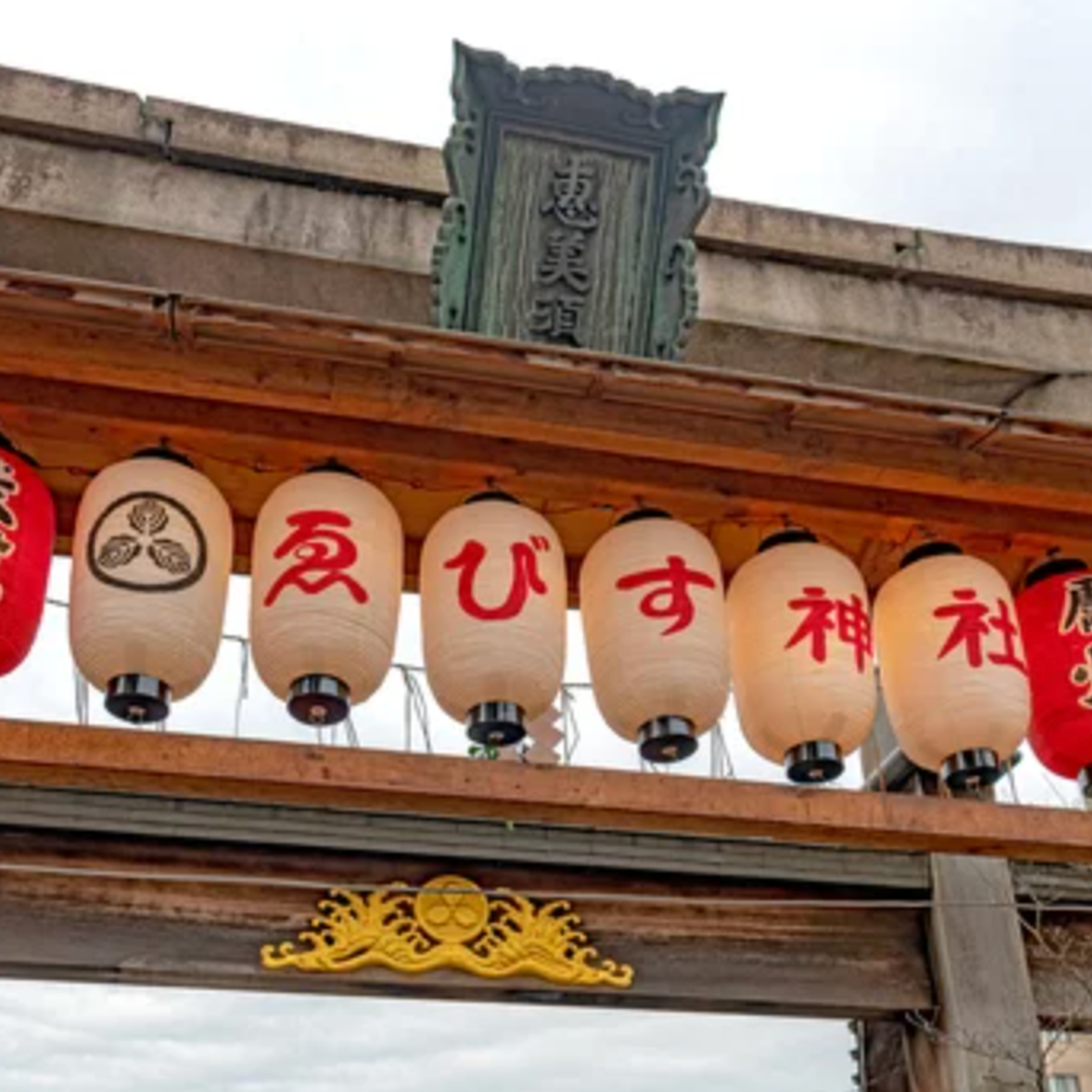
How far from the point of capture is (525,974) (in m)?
7.01

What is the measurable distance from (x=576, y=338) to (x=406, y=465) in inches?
26.7

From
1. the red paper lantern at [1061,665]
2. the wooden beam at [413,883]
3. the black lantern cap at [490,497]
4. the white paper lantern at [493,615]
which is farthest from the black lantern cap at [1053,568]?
the wooden beam at [413,883]

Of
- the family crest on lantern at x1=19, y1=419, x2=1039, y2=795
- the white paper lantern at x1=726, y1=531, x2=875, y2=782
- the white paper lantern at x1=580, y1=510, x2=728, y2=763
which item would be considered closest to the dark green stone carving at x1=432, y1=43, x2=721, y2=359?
the family crest on lantern at x1=19, y1=419, x2=1039, y2=795

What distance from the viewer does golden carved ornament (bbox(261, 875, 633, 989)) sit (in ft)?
22.5

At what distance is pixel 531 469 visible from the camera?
150 inches

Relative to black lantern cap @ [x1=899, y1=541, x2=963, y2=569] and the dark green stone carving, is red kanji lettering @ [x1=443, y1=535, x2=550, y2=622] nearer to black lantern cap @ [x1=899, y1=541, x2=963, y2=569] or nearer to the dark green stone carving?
the dark green stone carving

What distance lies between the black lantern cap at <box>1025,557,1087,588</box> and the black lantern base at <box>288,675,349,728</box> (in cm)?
233

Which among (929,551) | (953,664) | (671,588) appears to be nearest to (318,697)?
(671,588)

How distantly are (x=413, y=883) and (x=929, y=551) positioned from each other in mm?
4245

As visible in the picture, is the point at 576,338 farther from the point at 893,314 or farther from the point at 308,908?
the point at 308,908

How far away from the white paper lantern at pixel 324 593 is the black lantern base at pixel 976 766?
1.69 meters

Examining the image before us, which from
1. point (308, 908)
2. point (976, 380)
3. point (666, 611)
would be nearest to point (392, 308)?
point (666, 611)

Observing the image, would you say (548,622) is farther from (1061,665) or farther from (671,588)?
(1061,665)

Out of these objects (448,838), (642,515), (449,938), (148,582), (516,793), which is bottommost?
(516,793)
